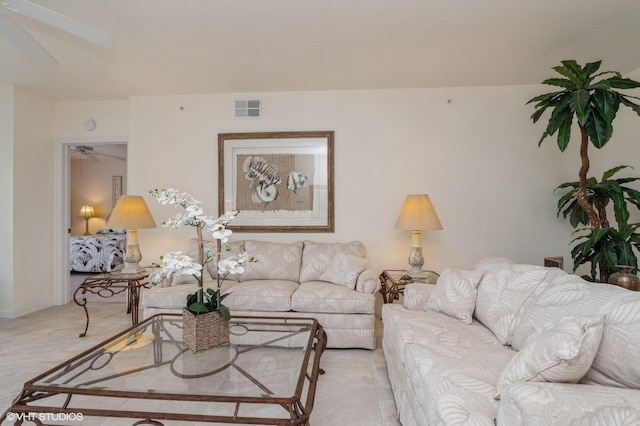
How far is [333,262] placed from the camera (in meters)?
3.23

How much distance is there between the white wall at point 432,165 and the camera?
358 cm

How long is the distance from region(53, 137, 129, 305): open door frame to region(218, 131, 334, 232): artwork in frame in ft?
5.17

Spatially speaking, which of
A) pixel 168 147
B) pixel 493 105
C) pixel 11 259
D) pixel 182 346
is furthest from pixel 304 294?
pixel 11 259

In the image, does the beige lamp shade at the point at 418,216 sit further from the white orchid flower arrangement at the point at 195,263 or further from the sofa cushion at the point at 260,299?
the white orchid flower arrangement at the point at 195,263

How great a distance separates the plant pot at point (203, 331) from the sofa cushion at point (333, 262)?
148cm

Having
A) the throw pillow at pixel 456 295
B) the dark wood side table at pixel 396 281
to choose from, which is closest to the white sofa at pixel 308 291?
the dark wood side table at pixel 396 281

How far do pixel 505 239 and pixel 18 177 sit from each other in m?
5.70

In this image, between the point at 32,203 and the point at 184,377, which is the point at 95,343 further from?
the point at 32,203

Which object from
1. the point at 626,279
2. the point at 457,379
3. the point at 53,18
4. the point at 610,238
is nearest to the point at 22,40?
the point at 53,18

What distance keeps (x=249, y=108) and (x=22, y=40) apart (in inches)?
84.1

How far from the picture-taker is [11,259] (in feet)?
12.1

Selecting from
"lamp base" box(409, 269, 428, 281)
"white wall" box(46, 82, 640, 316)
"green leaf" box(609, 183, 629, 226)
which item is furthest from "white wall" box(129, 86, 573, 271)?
"green leaf" box(609, 183, 629, 226)

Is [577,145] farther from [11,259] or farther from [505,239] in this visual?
[11,259]

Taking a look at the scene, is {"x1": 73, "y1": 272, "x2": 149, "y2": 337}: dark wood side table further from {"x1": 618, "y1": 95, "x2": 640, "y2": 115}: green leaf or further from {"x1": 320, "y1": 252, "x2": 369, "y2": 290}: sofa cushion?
{"x1": 618, "y1": 95, "x2": 640, "y2": 115}: green leaf
